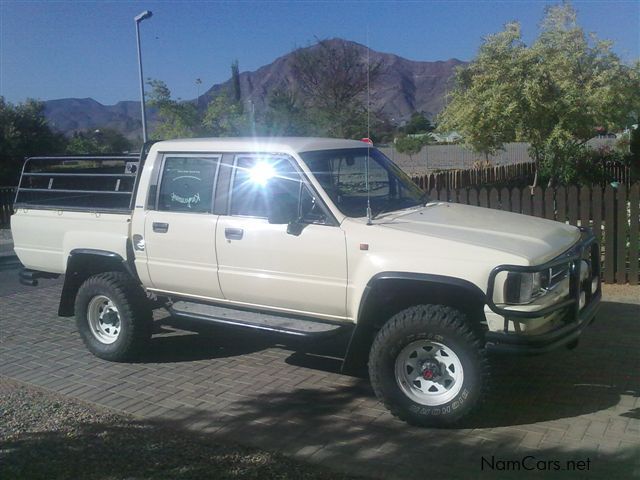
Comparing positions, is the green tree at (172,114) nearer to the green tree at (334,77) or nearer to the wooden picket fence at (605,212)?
the green tree at (334,77)

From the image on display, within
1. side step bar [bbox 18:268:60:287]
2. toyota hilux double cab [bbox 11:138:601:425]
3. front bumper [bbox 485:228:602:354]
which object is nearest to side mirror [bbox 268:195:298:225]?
toyota hilux double cab [bbox 11:138:601:425]

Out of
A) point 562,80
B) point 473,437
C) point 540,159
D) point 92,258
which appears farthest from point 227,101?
point 473,437

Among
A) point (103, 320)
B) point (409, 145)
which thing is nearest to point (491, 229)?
point (103, 320)

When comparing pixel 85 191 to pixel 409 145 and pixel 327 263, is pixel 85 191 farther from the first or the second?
pixel 409 145

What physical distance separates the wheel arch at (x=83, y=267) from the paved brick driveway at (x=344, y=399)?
54 cm

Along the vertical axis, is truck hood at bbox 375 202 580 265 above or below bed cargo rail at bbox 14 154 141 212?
below

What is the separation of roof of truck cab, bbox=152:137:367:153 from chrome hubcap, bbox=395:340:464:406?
6.29 ft

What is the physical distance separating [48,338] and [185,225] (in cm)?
269

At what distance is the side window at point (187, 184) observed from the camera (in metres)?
5.98

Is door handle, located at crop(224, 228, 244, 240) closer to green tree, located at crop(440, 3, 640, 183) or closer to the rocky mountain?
green tree, located at crop(440, 3, 640, 183)

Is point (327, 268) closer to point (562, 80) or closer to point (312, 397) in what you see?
point (312, 397)

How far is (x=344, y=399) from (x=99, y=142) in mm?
30608

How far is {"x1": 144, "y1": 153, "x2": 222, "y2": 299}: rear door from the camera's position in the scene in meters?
5.86

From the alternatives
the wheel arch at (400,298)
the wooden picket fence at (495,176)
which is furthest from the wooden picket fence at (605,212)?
the wooden picket fence at (495,176)
